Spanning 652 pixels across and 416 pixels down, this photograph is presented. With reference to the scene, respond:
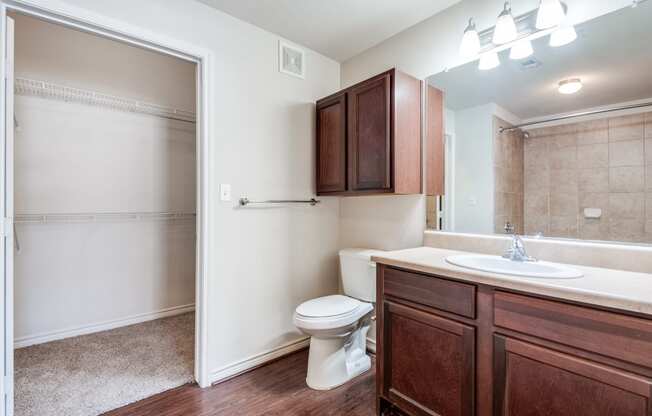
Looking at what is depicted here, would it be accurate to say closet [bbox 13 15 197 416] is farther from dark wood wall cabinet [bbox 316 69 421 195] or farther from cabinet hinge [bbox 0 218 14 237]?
dark wood wall cabinet [bbox 316 69 421 195]

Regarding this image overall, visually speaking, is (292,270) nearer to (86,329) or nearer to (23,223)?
(86,329)

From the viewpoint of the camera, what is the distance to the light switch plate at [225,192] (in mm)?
2002

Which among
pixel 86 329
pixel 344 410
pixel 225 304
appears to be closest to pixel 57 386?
pixel 86 329

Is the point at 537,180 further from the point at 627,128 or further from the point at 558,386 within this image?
the point at 558,386

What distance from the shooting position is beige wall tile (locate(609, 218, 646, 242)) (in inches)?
52.8

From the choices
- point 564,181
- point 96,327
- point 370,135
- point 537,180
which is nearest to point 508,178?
point 537,180

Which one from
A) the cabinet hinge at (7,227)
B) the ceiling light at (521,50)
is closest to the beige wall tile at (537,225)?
the ceiling light at (521,50)

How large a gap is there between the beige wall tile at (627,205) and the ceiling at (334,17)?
1391mm

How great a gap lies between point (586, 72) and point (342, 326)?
1827 mm

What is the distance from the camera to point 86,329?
104 inches

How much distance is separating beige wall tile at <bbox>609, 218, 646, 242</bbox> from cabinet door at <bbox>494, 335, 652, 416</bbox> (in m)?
0.71

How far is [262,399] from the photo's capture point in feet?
5.93

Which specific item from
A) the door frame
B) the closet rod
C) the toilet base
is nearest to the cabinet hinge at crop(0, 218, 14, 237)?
the door frame

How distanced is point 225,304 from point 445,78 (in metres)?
2.03
